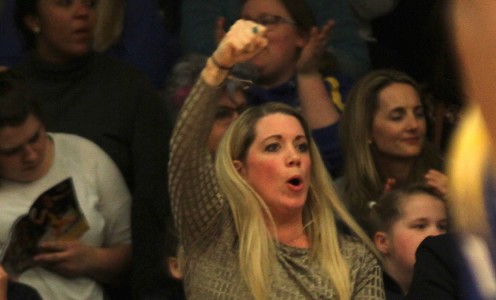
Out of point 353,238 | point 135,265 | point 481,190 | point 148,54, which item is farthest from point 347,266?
point 481,190

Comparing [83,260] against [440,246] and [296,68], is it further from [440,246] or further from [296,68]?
[440,246]

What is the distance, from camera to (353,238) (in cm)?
319

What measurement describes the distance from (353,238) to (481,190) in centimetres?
248

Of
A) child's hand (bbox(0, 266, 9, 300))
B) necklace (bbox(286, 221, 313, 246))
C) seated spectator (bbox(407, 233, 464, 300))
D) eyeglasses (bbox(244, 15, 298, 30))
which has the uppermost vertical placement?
seated spectator (bbox(407, 233, 464, 300))

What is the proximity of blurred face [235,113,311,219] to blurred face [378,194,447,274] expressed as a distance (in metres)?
0.42

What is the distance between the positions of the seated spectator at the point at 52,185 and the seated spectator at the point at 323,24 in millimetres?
916

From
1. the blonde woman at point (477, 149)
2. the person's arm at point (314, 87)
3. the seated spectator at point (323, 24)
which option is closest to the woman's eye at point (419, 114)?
the person's arm at point (314, 87)

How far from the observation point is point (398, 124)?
12.8 feet

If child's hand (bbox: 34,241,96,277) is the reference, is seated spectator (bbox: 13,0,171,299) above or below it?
above

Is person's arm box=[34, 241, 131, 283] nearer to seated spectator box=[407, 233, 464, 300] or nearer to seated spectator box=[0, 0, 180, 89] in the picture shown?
seated spectator box=[0, 0, 180, 89]

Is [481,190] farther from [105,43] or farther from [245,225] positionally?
[105,43]

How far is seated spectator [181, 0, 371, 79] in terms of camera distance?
14.0 ft

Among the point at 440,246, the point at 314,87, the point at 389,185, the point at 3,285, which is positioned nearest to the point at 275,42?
the point at 314,87

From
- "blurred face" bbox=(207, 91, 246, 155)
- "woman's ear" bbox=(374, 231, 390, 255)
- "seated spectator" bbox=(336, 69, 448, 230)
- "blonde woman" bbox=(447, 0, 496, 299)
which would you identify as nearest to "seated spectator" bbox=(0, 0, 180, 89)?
"blurred face" bbox=(207, 91, 246, 155)
